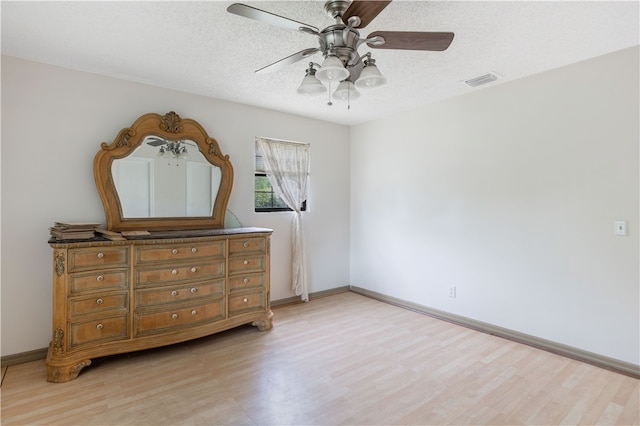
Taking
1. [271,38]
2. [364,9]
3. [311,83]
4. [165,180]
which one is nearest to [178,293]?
[165,180]

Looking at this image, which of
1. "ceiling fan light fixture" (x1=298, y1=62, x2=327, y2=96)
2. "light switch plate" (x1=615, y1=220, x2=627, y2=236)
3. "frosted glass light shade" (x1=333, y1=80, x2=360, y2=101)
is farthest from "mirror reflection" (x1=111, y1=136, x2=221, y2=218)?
"light switch plate" (x1=615, y1=220, x2=627, y2=236)

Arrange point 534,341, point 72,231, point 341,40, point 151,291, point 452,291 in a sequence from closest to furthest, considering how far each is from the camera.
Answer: point 341,40 < point 72,231 < point 151,291 < point 534,341 < point 452,291

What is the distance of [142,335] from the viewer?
267 centimetres

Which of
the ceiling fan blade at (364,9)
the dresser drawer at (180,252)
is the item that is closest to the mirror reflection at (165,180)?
the dresser drawer at (180,252)

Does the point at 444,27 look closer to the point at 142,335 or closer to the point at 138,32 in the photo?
the point at 138,32

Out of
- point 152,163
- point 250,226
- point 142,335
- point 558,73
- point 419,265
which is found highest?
point 558,73

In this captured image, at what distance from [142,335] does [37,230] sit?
124cm

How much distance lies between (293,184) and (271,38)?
2107mm

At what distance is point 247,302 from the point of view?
10.7 ft

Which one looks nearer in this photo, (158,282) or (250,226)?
(158,282)

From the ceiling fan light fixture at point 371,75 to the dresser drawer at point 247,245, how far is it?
1.93 metres

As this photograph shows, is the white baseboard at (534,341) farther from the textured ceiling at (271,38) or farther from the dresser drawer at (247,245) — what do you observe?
the textured ceiling at (271,38)

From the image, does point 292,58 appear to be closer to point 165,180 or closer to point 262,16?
point 262,16

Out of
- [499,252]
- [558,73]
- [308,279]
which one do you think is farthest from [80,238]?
[558,73]
